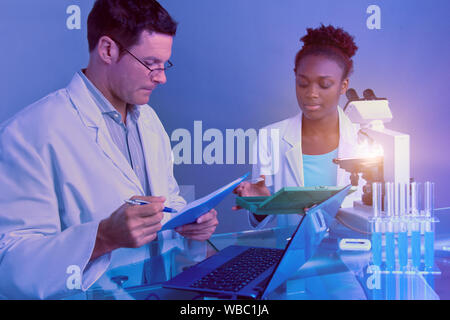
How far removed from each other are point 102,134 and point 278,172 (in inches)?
41.9

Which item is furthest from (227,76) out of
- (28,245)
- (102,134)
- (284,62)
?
(28,245)

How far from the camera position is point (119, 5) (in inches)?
77.7

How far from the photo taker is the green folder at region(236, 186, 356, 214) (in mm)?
1703

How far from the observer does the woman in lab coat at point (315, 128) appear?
8.07 feet

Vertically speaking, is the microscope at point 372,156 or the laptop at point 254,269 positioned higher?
the microscope at point 372,156

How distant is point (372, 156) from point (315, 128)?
588 mm

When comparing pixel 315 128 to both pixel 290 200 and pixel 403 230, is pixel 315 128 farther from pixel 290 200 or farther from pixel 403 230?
pixel 403 230

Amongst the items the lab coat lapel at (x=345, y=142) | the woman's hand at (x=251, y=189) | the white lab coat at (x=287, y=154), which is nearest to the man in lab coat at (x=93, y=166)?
the woman's hand at (x=251, y=189)

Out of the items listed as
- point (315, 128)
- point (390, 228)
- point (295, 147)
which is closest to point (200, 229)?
point (390, 228)

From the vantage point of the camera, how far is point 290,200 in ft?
5.83

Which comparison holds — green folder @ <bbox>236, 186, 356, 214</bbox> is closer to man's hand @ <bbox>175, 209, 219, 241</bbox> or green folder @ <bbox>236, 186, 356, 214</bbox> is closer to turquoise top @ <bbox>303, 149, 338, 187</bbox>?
man's hand @ <bbox>175, 209, 219, 241</bbox>

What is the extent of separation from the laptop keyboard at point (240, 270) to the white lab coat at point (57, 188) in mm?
394

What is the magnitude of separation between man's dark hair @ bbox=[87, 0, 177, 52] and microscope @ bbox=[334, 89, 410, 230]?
3.37ft

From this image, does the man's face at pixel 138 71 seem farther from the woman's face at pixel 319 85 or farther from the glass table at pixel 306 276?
the woman's face at pixel 319 85
